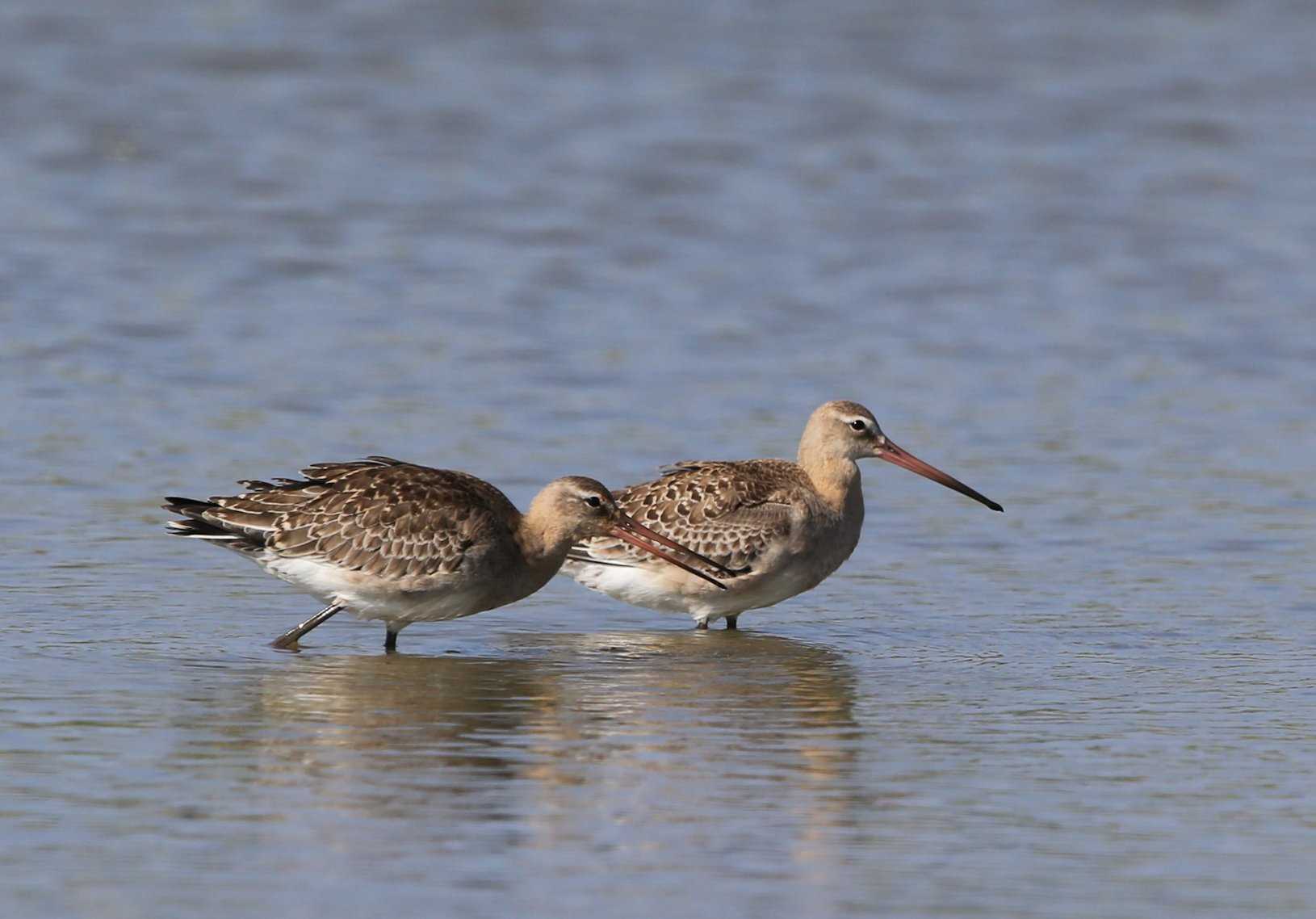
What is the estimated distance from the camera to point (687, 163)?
22188 mm

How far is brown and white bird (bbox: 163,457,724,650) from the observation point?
32.9 ft

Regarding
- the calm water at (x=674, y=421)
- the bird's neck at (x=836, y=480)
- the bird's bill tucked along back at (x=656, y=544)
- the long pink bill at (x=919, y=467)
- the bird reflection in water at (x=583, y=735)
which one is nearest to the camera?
the calm water at (x=674, y=421)

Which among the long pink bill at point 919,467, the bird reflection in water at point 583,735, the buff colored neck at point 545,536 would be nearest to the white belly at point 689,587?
the bird reflection in water at point 583,735

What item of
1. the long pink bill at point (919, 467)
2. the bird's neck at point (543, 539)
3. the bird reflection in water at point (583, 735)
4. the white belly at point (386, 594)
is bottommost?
the bird reflection in water at point (583, 735)

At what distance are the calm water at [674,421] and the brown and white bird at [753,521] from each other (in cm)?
22

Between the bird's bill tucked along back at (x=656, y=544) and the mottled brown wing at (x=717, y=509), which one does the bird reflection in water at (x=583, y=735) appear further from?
the mottled brown wing at (x=717, y=509)

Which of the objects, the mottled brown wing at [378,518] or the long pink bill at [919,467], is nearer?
the mottled brown wing at [378,518]

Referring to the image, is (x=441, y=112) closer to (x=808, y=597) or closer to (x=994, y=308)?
(x=994, y=308)

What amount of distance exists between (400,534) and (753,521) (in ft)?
6.16

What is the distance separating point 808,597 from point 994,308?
6559 millimetres

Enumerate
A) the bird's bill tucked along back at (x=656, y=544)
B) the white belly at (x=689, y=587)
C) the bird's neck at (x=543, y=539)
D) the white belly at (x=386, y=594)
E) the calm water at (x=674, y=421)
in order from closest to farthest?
the calm water at (x=674, y=421) → the white belly at (x=386, y=594) → the bird's neck at (x=543, y=539) → the bird's bill tucked along back at (x=656, y=544) → the white belly at (x=689, y=587)

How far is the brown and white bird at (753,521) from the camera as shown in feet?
36.3

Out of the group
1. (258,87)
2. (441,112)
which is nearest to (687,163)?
(441,112)

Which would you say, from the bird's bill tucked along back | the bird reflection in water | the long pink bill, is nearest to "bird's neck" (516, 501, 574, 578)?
the bird's bill tucked along back
